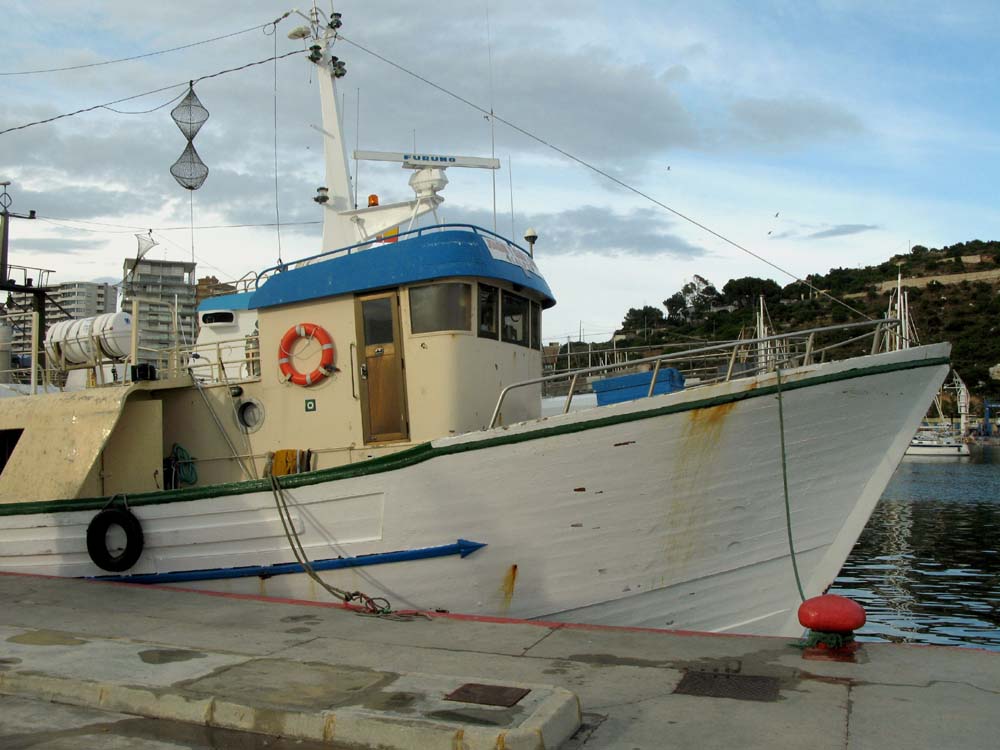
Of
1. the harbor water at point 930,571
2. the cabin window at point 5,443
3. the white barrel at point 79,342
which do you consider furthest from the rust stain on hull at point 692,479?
the cabin window at point 5,443

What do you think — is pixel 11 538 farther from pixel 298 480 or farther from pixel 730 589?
pixel 730 589

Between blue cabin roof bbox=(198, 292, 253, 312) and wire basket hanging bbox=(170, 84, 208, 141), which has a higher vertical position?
wire basket hanging bbox=(170, 84, 208, 141)

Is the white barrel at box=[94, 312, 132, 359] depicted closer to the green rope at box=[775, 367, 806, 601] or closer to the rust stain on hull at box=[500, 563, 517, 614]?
the rust stain on hull at box=[500, 563, 517, 614]

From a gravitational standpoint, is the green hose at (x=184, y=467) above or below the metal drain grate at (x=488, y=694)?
above

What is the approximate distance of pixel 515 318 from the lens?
9492 mm

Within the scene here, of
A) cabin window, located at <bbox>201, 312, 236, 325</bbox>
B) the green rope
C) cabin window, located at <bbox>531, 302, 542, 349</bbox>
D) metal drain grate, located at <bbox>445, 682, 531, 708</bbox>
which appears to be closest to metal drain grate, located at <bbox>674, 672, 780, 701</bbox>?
metal drain grate, located at <bbox>445, 682, 531, 708</bbox>

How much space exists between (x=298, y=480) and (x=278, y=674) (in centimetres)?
279

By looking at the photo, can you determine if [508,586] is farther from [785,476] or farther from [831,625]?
[831,625]

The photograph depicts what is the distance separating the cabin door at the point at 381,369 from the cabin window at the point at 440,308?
220 millimetres

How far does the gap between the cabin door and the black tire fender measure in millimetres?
2448

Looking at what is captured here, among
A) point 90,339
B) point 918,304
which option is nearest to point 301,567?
point 90,339

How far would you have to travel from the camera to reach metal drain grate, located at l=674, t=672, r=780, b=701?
5105mm

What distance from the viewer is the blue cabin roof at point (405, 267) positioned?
27.9 feet

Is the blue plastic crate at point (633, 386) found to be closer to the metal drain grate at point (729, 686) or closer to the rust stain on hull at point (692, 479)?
the rust stain on hull at point (692, 479)
